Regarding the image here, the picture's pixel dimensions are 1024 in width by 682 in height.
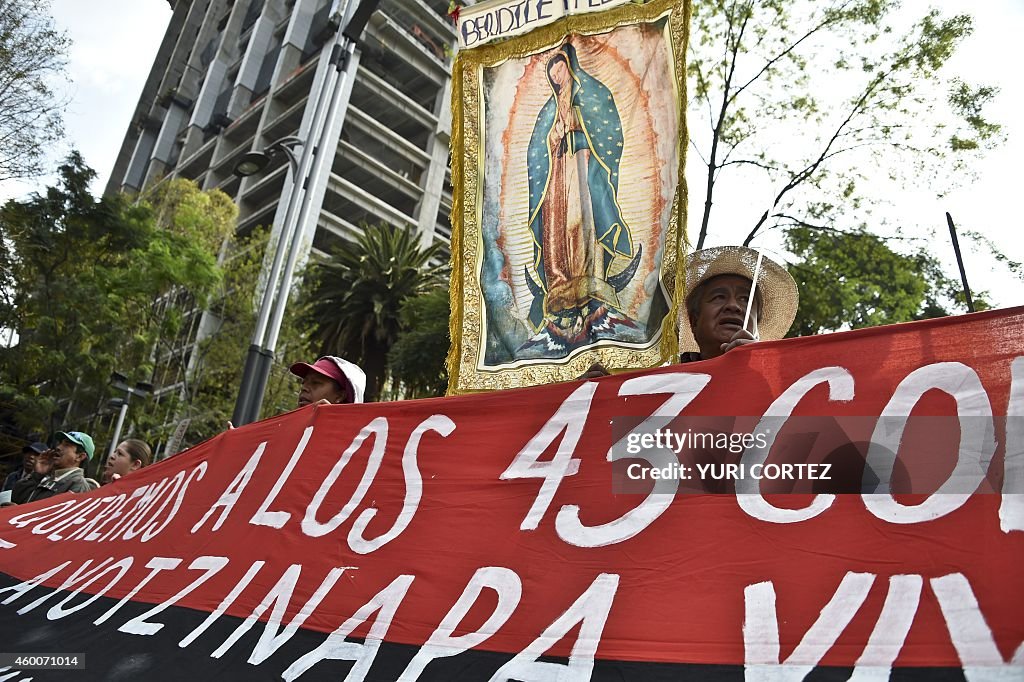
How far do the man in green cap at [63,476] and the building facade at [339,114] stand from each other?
24.6m

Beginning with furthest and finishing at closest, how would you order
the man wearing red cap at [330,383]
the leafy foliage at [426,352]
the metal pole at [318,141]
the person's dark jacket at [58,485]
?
the leafy foliage at [426,352]
the metal pole at [318,141]
the person's dark jacket at [58,485]
the man wearing red cap at [330,383]

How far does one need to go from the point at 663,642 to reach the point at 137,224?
16365 mm

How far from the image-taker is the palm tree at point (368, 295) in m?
21.3

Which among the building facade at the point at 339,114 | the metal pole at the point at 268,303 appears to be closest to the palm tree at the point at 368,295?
the building facade at the point at 339,114

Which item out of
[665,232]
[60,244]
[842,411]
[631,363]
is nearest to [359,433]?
[631,363]

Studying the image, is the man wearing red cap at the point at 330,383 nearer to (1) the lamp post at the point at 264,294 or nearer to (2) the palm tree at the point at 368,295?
(1) the lamp post at the point at 264,294

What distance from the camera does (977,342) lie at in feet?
6.10

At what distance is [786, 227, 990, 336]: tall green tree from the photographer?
35.9ft

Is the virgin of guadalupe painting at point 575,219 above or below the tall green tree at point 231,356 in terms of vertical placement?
below

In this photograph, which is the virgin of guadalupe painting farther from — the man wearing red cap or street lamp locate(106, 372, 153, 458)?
street lamp locate(106, 372, 153, 458)

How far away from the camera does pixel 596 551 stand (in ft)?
Result: 6.57

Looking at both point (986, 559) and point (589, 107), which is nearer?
point (986, 559)

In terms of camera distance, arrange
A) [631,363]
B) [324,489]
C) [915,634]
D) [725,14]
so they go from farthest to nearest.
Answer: [725,14]
[631,363]
[324,489]
[915,634]

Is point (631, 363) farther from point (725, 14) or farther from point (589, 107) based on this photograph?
point (725, 14)
